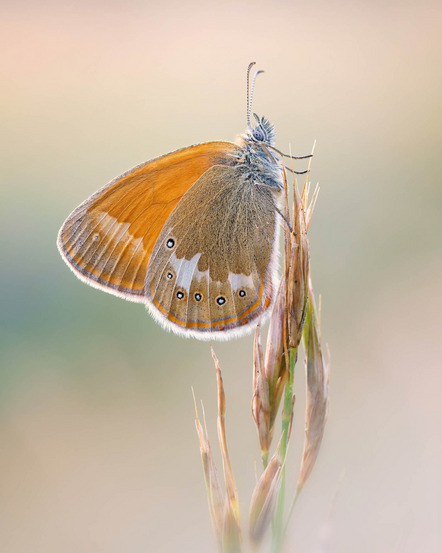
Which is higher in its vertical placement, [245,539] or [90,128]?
[90,128]

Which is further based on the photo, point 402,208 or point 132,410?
point 402,208

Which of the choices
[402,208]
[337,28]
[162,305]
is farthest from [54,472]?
[337,28]

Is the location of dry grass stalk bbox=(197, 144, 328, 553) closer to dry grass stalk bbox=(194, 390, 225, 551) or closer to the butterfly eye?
dry grass stalk bbox=(194, 390, 225, 551)

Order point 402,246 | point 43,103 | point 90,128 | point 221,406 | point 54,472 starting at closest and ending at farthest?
1. point 221,406
2. point 54,472
3. point 402,246
4. point 90,128
5. point 43,103

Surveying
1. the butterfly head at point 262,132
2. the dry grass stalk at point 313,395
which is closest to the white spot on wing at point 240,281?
the butterfly head at point 262,132

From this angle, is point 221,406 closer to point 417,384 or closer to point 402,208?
point 417,384

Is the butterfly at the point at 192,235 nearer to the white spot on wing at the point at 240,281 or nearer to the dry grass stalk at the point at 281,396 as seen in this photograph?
the white spot on wing at the point at 240,281

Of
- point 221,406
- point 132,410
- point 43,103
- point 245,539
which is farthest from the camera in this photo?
point 43,103

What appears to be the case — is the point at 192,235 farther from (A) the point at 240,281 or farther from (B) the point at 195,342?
(B) the point at 195,342
